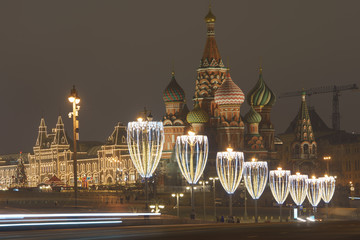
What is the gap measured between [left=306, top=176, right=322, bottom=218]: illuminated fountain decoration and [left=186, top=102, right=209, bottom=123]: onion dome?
1842cm

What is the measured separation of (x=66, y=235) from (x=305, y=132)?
74.2m

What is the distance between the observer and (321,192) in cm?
8244

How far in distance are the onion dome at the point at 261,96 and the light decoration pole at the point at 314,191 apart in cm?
2139

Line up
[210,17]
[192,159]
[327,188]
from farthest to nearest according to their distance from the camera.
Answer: [210,17], [327,188], [192,159]

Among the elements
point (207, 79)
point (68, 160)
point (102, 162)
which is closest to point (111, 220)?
point (207, 79)

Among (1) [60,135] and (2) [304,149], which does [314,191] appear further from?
(1) [60,135]

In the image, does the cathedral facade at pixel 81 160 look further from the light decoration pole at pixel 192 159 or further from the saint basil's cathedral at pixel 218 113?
the light decoration pole at pixel 192 159

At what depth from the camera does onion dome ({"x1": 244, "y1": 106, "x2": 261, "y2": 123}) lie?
3930 inches

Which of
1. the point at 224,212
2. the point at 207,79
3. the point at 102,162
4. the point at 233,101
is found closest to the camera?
the point at 224,212

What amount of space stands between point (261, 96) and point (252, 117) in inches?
244

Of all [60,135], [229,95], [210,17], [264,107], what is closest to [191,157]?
[229,95]

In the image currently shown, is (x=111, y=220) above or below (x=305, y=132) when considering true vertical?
below

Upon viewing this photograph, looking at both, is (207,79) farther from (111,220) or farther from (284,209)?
(111,220)

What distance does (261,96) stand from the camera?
346 ft
